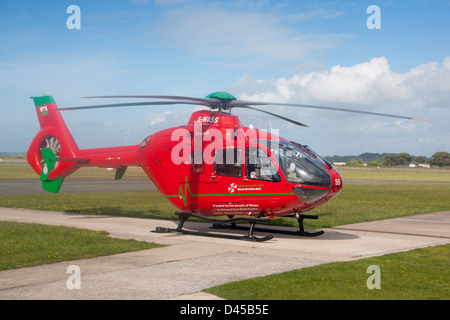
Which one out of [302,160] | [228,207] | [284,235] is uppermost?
[302,160]

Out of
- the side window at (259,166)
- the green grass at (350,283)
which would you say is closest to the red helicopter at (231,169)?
the side window at (259,166)

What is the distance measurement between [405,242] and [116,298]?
8514 mm

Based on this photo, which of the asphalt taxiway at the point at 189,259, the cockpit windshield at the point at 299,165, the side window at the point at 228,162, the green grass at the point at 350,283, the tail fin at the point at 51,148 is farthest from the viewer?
Answer: the tail fin at the point at 51,148

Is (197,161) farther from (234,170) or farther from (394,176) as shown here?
(394,176)

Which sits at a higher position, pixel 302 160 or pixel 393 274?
pixel 302 160

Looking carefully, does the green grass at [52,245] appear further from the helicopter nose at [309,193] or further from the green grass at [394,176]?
the green grass at [394,176]

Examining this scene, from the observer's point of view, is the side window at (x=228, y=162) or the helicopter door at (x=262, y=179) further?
the side window at (x=228, y=162)

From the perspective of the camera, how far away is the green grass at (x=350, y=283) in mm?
7070

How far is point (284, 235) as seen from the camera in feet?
45.1

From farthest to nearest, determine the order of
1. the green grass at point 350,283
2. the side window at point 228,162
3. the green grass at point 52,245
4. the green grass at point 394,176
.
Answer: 1. the green grass at point 394,176
2. the side window at point 228,162
3. the green grass at point 52,245
4. the green grass at point 350,283

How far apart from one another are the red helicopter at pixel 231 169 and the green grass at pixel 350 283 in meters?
2.99
